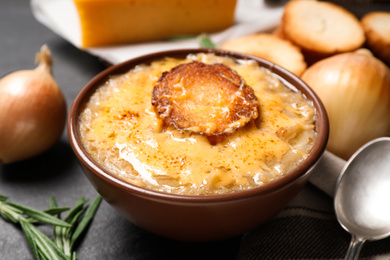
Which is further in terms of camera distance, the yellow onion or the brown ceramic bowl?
the yellow onion

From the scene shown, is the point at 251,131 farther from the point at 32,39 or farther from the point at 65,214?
the point at 32,39

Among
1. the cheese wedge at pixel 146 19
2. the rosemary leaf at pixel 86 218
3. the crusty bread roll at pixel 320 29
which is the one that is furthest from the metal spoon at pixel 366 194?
the cheese wedge at pixel 146 19

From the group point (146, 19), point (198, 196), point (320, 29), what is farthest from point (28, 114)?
point (320, 29)

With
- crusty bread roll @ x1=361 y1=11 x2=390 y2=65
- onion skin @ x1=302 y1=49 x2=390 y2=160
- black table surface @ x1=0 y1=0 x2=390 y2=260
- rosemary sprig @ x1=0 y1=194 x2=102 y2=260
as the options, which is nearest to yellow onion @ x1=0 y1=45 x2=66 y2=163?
black table surface @ x1=0 y1=0 x2=390 y2=260

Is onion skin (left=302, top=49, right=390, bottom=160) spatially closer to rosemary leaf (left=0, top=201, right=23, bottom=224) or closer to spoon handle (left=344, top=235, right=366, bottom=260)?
spoon handle (left=344, top=235, right=366, bottom=260)

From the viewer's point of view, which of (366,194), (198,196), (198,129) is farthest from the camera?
(366,194)

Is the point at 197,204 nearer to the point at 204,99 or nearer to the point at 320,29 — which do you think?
the point at 204,99
